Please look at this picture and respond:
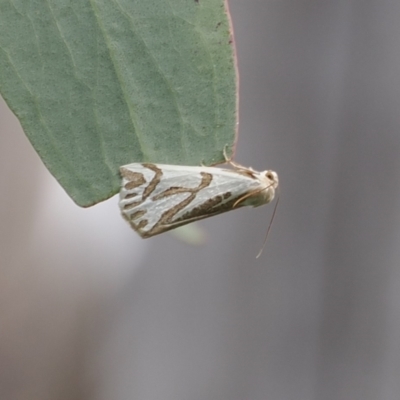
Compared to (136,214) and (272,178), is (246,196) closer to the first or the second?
(272,178)

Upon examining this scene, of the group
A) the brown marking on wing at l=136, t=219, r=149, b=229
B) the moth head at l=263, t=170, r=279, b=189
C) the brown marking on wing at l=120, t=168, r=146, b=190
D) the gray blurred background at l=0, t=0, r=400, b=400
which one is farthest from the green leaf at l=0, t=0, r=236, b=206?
the gray blurred background at l=0, t=0, r=400, b=400

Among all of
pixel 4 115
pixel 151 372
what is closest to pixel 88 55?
pixel 4 115

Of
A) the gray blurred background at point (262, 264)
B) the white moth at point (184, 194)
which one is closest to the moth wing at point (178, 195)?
the white moth at point (184, 194)

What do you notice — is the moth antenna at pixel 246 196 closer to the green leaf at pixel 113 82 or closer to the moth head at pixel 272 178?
the moth head at pixel 272 178

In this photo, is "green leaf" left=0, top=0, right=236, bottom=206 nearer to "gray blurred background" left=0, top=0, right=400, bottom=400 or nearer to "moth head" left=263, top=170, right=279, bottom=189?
"moth head" left=263, top=170, right=279, bottom=189

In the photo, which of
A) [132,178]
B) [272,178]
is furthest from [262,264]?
[132,178]

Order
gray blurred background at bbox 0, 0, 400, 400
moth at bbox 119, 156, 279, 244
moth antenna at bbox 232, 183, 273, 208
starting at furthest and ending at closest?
gray blurred background at bbox 0, 0, 400, 400
moth antenna at bbox 232, 183, 273, 208
moth at bbox 119, 156, 279, 244
